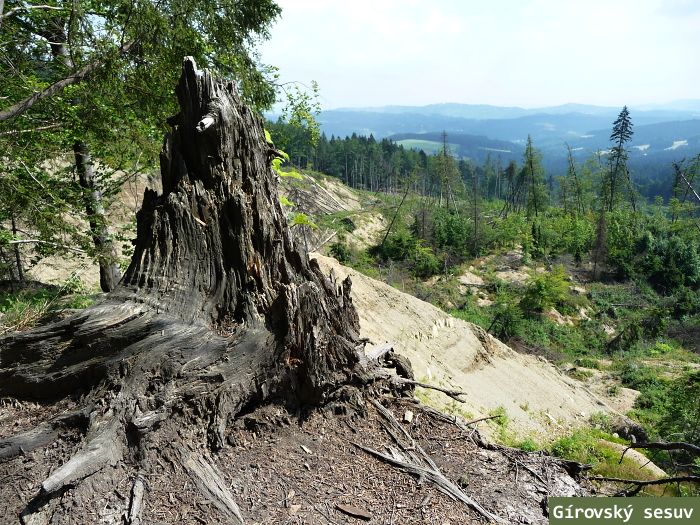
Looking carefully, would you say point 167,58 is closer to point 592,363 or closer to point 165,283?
point 165,283

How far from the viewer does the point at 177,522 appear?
3127 mm

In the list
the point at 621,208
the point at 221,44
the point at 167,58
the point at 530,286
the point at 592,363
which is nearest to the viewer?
the point at 167,58

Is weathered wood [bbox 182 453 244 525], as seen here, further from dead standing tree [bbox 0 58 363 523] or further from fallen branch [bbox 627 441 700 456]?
fallen branch [bbox 627 441 700 456]

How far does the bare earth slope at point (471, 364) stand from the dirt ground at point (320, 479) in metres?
6.97

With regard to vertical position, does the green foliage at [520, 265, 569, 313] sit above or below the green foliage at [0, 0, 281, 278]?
below

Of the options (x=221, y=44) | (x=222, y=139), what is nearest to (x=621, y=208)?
(x=221, y=44)

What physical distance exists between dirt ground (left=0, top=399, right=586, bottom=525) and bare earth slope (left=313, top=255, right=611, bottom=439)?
6.97m

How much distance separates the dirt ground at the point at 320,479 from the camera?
3182 mm

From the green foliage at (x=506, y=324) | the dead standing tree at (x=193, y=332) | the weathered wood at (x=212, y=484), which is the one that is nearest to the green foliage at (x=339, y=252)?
the green foliage at (x=506, y=324)

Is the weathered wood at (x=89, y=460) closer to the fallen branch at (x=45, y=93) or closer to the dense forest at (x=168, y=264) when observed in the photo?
the dense forest at (x=168, y=264)

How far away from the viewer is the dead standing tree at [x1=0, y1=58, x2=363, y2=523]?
3.42m

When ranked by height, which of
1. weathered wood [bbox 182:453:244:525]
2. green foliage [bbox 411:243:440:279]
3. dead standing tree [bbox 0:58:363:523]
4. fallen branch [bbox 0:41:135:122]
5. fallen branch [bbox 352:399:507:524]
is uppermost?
fallen branch [bbox 0:41:135:122]

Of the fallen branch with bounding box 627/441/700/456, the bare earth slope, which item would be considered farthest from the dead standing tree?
the bare earth slope

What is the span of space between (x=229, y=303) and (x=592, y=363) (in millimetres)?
30407
